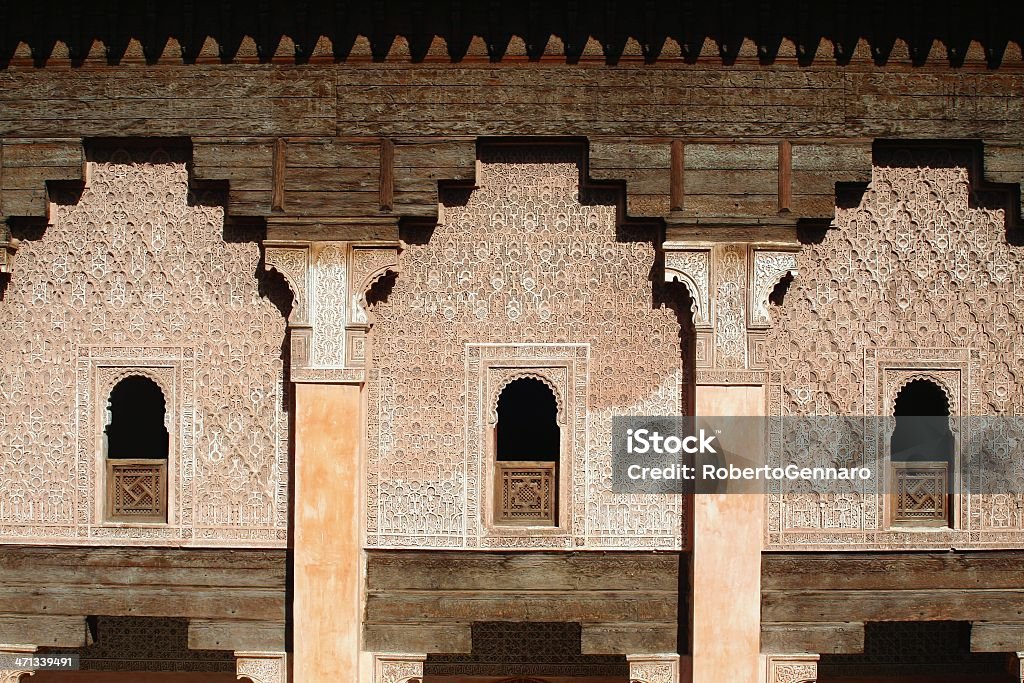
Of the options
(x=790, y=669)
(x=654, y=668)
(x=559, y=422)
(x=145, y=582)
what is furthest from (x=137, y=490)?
(x=790, y=669)

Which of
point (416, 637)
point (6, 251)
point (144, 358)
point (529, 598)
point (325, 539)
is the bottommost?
point (416, 637)

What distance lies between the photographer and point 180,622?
7.14m

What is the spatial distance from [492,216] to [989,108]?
308cm

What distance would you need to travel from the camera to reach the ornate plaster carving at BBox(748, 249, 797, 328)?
18.0ft

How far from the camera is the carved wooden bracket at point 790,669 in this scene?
5.55m

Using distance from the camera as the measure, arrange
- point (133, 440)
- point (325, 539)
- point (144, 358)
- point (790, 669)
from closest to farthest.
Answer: point (325, 539) < point (790, 669) < point (144, 358) < point (133, 440)

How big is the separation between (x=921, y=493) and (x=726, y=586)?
4.60 ft

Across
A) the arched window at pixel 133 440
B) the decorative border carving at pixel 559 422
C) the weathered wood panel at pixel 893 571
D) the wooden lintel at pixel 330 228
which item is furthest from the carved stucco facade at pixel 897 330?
the arched window at pixel 133 440

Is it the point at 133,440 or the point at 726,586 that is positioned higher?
the point at 133,440

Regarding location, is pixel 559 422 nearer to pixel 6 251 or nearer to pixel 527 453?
pixel 527 453

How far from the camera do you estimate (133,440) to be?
25.3 ft

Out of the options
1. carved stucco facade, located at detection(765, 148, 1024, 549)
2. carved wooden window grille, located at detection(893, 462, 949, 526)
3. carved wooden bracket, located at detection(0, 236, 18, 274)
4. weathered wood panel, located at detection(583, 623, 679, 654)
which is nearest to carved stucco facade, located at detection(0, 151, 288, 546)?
carved wooden bracket, located at detection(0, 236, 18, 274)

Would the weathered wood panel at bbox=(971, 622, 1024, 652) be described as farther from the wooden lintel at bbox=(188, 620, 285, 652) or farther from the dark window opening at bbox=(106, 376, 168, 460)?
the dark window opening at bbox=(106, 376, 168, 460)

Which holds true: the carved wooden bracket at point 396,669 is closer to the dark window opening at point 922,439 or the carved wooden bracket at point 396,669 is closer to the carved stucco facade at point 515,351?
the carved stucco facade at point 515,351
